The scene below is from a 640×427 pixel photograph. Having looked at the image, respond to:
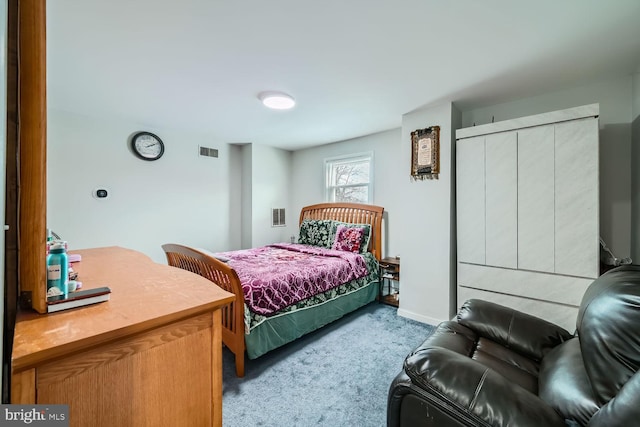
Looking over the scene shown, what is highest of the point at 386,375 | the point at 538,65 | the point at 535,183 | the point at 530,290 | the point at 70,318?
the point at 538,65

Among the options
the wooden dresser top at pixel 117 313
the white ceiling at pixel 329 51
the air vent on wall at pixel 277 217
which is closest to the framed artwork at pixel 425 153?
the white ceiling at pixel 329 51

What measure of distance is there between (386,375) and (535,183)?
2.05 metres

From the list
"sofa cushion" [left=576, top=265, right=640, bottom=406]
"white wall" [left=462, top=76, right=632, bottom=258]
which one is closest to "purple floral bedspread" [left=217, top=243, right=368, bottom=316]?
"sofa cushion" [left=576, top=265, right=640, bottom=406]

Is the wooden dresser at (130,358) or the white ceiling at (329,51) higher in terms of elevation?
the white ceiling at (329,51)

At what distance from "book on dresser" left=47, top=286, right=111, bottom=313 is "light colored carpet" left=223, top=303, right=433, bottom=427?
47.6 inches

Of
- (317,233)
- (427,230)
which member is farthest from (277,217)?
(427,230)

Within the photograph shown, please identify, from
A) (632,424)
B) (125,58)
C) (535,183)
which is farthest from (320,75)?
(632,424)

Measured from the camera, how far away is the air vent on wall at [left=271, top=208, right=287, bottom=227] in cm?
499

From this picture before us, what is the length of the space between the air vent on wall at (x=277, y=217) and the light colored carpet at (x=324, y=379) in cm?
258

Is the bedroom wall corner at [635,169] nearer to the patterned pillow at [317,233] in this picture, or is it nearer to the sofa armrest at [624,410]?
the sofa armrest at [624,410]

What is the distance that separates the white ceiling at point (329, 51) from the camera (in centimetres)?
153

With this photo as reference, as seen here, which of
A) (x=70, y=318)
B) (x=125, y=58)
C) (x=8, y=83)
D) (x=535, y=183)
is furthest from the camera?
(x=535, y=183)

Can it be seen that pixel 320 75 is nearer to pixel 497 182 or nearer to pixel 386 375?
pixel 497 182

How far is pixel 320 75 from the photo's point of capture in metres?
2.27
